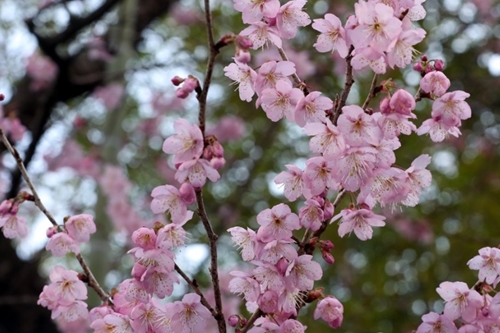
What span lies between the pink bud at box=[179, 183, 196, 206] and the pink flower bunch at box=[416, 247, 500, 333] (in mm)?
499

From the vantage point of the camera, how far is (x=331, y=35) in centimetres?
123

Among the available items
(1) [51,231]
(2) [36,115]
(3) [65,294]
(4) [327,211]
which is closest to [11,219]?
(1) [51,231]

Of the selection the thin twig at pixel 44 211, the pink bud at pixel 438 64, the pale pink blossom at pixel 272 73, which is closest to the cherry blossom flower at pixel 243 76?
the pale pink blossom at pixel 272 73

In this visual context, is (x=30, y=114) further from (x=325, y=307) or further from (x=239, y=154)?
(x=325, y=307)

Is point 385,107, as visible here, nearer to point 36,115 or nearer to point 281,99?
point 281,99

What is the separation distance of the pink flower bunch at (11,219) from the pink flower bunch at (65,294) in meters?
0.14

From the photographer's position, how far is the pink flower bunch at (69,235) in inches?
53.9

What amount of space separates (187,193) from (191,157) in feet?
0.22

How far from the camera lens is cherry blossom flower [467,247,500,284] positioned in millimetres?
1222

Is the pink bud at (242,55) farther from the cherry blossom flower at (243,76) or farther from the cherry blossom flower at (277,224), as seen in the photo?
the cherry blossom flower at (277,224)

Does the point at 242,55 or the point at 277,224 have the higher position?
the point at 242,55

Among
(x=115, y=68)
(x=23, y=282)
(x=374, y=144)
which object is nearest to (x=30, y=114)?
(x=115, y=68)

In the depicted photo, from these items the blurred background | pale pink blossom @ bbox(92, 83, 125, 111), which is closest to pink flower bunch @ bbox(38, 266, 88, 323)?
the blurred background

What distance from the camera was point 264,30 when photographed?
4.10 ft
